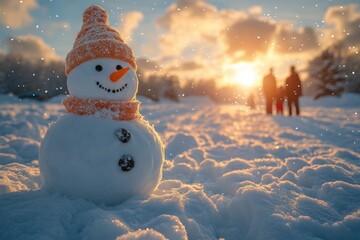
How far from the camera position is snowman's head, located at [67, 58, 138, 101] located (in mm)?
2203

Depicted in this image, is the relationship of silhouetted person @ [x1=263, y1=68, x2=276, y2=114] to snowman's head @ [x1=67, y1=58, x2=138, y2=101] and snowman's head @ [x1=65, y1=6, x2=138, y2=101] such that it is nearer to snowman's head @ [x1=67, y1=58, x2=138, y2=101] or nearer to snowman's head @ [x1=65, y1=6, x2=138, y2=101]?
snowman's head @ [x1=65, y1=6, x2=138, y2=101]

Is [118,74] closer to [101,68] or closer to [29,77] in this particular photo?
[101,68]

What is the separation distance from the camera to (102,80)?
2.21 m

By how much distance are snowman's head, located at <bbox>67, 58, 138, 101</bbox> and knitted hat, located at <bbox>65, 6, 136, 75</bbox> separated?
46mm

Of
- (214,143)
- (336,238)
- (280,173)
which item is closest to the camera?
(336,238)

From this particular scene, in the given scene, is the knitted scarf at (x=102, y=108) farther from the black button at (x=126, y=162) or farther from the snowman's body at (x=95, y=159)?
the black button at (x=126, y=162)

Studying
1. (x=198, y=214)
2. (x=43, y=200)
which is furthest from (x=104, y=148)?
(x=198, y=214)

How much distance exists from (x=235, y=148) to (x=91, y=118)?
320 centimetres

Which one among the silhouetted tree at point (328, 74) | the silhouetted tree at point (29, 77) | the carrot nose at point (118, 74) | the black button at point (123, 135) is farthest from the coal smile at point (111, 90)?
the silhouetted tree at point (29, 77)

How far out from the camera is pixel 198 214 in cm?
208

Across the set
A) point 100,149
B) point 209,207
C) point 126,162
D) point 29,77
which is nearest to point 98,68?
point 100,149

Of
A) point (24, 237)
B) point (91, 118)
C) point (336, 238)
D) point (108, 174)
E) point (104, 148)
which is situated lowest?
point (336, 238)

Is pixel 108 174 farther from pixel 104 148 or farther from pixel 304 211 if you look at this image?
pixel 304 211

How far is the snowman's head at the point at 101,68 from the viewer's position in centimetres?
221
